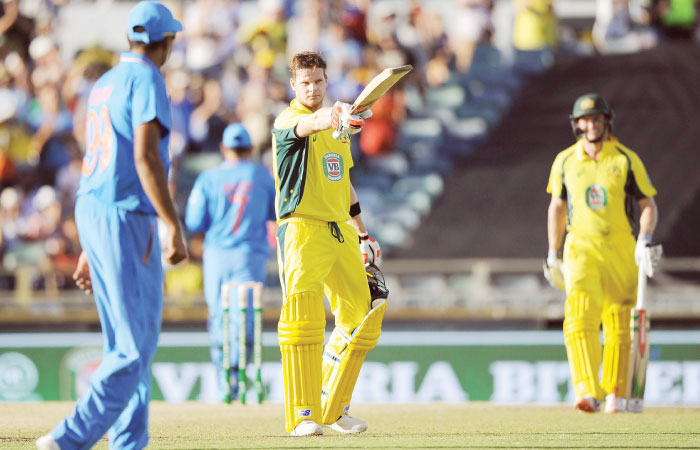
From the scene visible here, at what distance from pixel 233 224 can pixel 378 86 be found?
5.30 metres

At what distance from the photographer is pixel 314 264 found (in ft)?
25.8

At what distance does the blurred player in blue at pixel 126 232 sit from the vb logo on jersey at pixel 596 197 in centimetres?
498

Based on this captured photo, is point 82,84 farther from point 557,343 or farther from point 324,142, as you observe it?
point 324,142

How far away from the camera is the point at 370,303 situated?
8195mm

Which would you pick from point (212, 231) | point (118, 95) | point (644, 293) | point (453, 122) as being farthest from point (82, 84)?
point (118, 95)

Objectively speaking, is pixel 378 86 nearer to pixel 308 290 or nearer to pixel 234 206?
pixel 308 290

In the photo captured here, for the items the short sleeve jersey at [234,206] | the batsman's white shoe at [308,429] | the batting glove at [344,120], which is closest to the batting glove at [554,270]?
the short sleeve jersey at [234,206]

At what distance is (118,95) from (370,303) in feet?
8.28

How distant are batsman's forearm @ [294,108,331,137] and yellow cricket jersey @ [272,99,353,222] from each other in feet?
0.77

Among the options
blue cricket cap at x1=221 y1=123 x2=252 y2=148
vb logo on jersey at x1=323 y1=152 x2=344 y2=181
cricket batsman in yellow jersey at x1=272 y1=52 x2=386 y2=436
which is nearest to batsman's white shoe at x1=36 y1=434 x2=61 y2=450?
cricket batsman in yellow jersey at x1=272 y1=52 x2=386 y2=436

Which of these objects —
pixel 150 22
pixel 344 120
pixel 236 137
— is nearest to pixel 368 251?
pixel 344 120

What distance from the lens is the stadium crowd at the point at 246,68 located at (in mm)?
18422

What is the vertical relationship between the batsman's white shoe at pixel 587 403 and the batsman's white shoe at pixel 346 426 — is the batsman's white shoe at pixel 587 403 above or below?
below

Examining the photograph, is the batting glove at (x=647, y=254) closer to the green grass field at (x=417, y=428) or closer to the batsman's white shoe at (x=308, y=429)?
the green grass field at (x=417, y=428)
